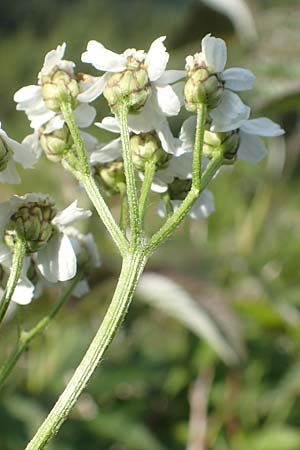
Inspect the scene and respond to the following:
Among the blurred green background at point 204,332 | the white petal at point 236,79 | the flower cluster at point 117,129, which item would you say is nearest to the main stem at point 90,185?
the flower cluster at point 117,129

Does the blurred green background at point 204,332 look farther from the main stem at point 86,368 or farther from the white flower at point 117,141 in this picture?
the main stem at point 86,368

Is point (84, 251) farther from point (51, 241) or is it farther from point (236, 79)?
point (236, 79)

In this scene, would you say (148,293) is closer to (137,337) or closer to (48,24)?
(137,337)

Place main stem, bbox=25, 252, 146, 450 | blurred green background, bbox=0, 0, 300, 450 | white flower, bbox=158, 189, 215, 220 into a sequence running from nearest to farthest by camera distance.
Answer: main stem, bbox=25, 252, 146, 450 < white flower, bbox=158, 189, 215, 220 < blurred green background, bbox=0, 0, 300, 450

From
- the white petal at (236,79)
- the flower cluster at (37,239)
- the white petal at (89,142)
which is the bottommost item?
the flower cluster at (37,239)

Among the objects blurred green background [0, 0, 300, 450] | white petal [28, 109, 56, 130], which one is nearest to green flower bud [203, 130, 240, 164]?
white petal [28, 109, 56, 130]

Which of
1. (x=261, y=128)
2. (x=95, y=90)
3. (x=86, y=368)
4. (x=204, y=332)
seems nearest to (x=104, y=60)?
(x=95, y=90)

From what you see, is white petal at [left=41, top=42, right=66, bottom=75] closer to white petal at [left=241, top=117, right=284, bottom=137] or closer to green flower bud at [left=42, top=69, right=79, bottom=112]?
green flower bud at [left=42, top=69, right=79, bottom=112]
